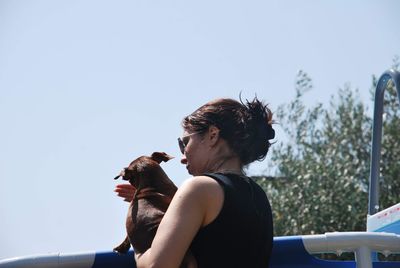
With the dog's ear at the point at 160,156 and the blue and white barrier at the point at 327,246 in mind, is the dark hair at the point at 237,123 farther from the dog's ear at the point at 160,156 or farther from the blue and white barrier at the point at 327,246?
the blue and white barrier at the point at 327,246

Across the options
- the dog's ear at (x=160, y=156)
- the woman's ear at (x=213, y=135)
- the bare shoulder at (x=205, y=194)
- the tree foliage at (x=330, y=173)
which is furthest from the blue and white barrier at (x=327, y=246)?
the tree foliage at (x=330, y=173)

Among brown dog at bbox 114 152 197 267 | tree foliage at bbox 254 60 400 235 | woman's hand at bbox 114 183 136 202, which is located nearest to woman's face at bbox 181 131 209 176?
brown dog at bbox 114 152 197 267

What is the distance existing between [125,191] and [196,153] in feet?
1.28

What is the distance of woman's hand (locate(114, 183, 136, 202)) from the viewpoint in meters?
3.16

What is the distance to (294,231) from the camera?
1338cm

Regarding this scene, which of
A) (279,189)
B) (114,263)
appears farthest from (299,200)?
(114,263)

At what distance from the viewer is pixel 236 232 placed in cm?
272

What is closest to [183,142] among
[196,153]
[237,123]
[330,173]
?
[196,153]

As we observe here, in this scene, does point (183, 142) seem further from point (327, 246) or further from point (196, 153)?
point (327, 246)

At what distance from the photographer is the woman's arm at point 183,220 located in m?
2.57

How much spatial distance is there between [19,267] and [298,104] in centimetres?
1123

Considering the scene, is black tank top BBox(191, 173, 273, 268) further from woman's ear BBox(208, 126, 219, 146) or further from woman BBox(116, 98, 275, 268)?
woman's ear BBox(208, 126, 219, 146)

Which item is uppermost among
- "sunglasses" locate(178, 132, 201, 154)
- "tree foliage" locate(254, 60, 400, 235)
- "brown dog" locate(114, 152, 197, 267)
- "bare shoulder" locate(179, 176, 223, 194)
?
"sunglasses" locate(178, 132, 201, 154)

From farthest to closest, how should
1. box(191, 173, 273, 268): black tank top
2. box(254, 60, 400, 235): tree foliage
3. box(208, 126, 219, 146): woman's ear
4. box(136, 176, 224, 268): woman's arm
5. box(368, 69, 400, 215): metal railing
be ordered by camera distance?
box(254, 60, 400, 235): tree foliage → box(368, 69, 400, 215): metal railing → box(208, 126, 219, 146): woman's ear → box(191, 173, 273, 268): black tank top → box(136, 176, 224, 268): woman's arm
